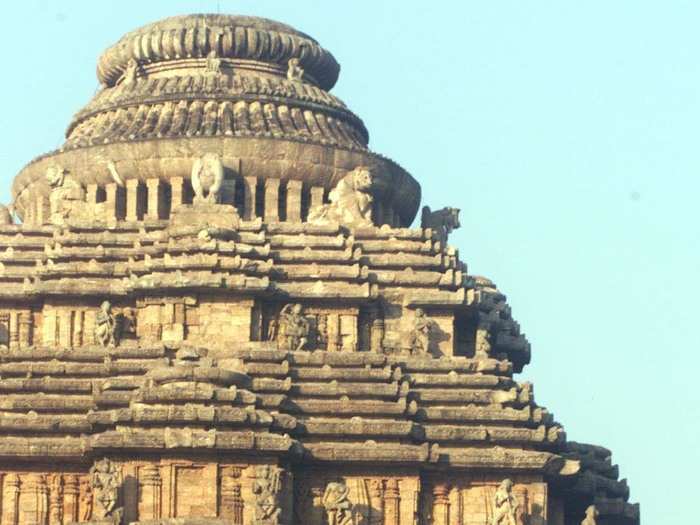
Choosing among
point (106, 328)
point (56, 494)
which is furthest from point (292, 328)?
point (56, 494)

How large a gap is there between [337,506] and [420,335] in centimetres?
1004

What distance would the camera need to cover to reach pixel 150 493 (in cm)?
10812

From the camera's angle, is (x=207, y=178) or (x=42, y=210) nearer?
(x=207, y=178)

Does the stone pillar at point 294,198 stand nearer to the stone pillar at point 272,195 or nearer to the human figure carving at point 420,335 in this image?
the stone pillar at point 272,195

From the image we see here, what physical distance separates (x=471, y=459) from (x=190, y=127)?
20.0m

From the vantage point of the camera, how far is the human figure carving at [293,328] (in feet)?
382

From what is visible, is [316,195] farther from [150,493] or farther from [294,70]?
[150,493]

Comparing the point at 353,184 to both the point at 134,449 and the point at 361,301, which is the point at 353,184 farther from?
the point at 134,449

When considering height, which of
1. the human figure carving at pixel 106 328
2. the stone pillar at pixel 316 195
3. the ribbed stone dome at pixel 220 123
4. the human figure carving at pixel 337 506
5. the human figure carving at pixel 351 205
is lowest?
the human figure carving at pixel 337 506

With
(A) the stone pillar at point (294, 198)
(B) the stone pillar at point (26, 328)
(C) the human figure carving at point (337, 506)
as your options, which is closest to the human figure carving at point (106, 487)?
(C) the human figure carving at point (337, 506)

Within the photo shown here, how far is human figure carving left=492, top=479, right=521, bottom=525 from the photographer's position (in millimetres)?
109000

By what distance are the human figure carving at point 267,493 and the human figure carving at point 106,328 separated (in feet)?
32.7

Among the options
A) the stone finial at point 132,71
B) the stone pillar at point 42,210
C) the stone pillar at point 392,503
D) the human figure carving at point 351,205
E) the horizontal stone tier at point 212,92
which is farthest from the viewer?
the stone finial at point 132,71

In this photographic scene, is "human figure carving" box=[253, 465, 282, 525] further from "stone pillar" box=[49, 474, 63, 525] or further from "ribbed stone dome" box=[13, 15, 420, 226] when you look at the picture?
"ribbed stone dome" box=[13, 15, 420, 226]
